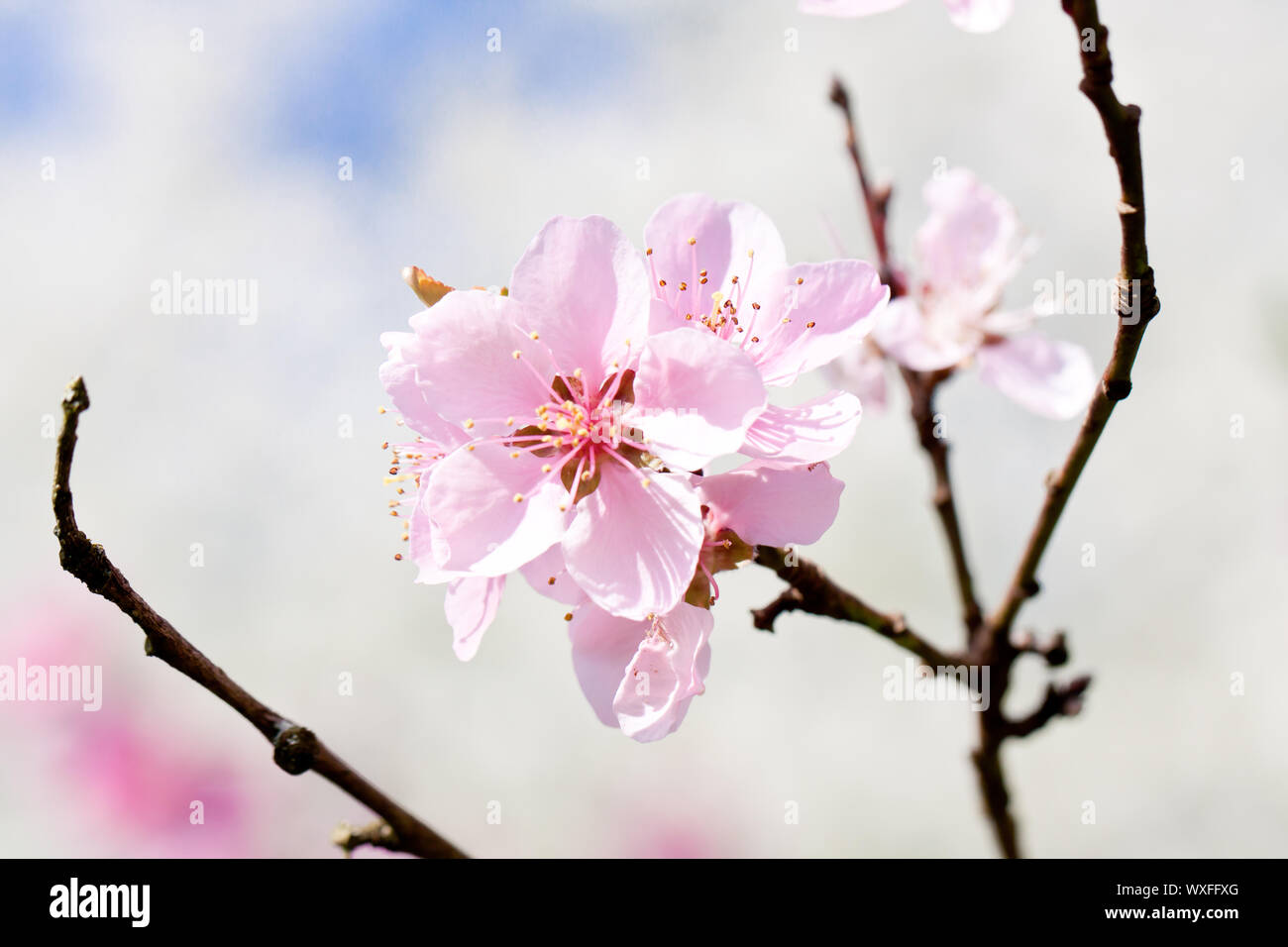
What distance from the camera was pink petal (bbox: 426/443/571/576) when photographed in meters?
0.85

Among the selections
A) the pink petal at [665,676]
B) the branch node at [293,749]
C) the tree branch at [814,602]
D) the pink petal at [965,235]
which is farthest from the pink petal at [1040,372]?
the branch node at [293,749]

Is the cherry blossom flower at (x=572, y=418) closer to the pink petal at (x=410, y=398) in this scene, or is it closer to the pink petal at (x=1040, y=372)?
the pink petal at (x=410, y=398)

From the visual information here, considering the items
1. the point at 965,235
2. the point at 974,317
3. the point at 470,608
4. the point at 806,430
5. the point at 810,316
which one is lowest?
the point at 470,608

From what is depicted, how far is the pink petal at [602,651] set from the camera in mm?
930

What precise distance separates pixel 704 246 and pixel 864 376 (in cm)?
83

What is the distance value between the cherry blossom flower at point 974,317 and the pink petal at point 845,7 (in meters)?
0.79

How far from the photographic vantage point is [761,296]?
967 millimetres

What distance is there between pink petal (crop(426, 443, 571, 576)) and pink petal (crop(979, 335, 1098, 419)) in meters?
0.97

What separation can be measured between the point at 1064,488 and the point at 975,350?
0.72 m

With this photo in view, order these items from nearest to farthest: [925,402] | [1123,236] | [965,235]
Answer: [1123,236] < [925,402] < [965,235]

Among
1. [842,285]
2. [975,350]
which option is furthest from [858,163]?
[842,285]

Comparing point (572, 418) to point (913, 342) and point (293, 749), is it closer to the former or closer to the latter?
point (293, 749)

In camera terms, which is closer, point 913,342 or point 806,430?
point 806,430

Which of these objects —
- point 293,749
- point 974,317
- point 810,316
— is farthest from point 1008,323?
point 293,749
